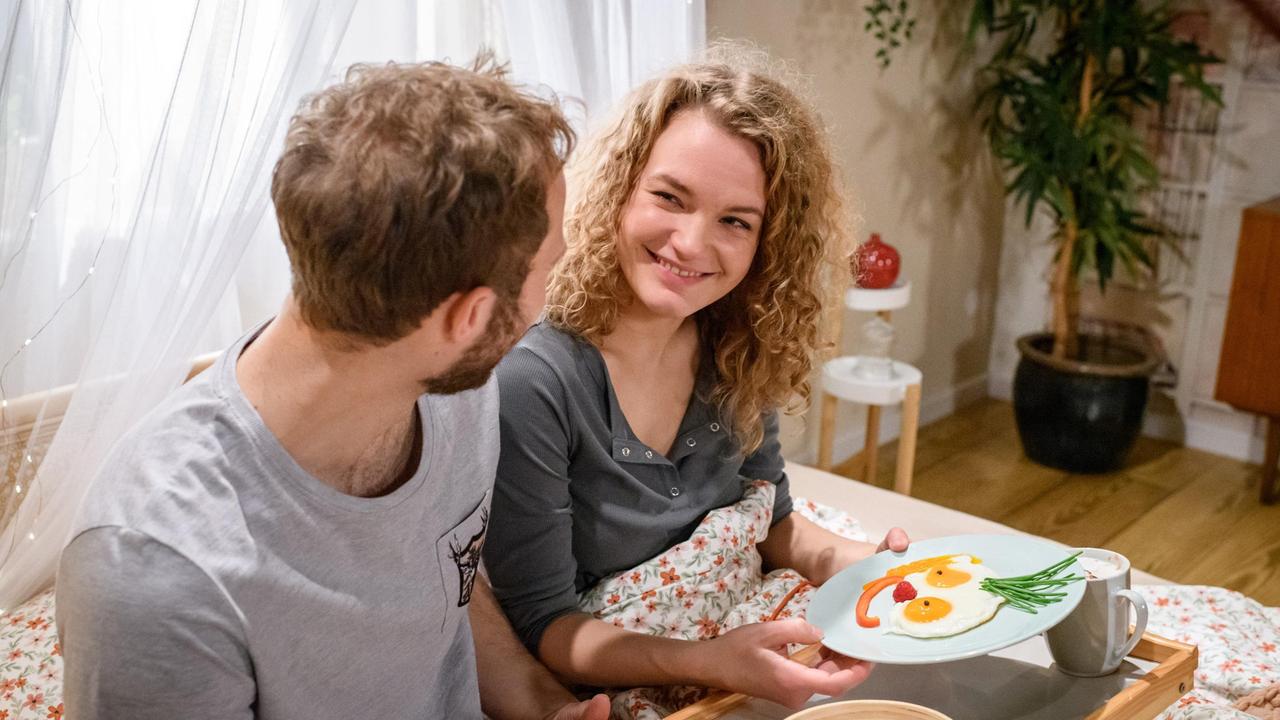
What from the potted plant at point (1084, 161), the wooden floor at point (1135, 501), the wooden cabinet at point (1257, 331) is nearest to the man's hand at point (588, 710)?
the wooden floor at point (1135, 501)

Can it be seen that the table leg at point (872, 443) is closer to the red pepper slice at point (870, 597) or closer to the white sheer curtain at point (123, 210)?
the red pepper slice at point (870, 597)

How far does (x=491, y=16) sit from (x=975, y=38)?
2057mm

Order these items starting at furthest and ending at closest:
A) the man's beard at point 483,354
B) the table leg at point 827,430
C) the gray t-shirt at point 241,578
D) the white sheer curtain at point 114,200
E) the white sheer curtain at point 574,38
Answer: the table leg at point 827,430 < the white sheer curtain at point 574,38 < the white sheer curtain at point 114,200 < the man's beard at point 483,354 < the gray t-shirt at point 241,578

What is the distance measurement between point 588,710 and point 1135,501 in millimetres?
2493

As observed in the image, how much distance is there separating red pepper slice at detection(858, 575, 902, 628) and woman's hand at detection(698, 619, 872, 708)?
46 mm

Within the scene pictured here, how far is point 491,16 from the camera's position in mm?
2031

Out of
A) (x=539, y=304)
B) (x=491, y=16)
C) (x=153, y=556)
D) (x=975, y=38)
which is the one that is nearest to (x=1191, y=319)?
(x=975, y=38)

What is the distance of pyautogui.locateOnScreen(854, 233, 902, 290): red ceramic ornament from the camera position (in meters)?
2.83

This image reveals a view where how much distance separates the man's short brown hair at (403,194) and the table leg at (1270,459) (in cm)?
293

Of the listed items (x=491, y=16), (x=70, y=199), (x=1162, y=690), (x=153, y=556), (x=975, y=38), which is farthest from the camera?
(x=975, y=38)

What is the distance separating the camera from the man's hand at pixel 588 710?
48.6 inches

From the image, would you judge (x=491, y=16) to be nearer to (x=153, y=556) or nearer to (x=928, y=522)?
(x=928, y=522)

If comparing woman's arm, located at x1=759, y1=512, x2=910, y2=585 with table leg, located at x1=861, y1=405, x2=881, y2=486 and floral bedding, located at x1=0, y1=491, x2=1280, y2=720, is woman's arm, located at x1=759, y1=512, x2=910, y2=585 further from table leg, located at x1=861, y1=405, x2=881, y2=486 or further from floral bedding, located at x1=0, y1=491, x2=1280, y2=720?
table leg, located at x1=861, y1=405, x2=881, y2=486

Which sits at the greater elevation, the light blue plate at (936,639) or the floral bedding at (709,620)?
the light blue plate at (936,639)
